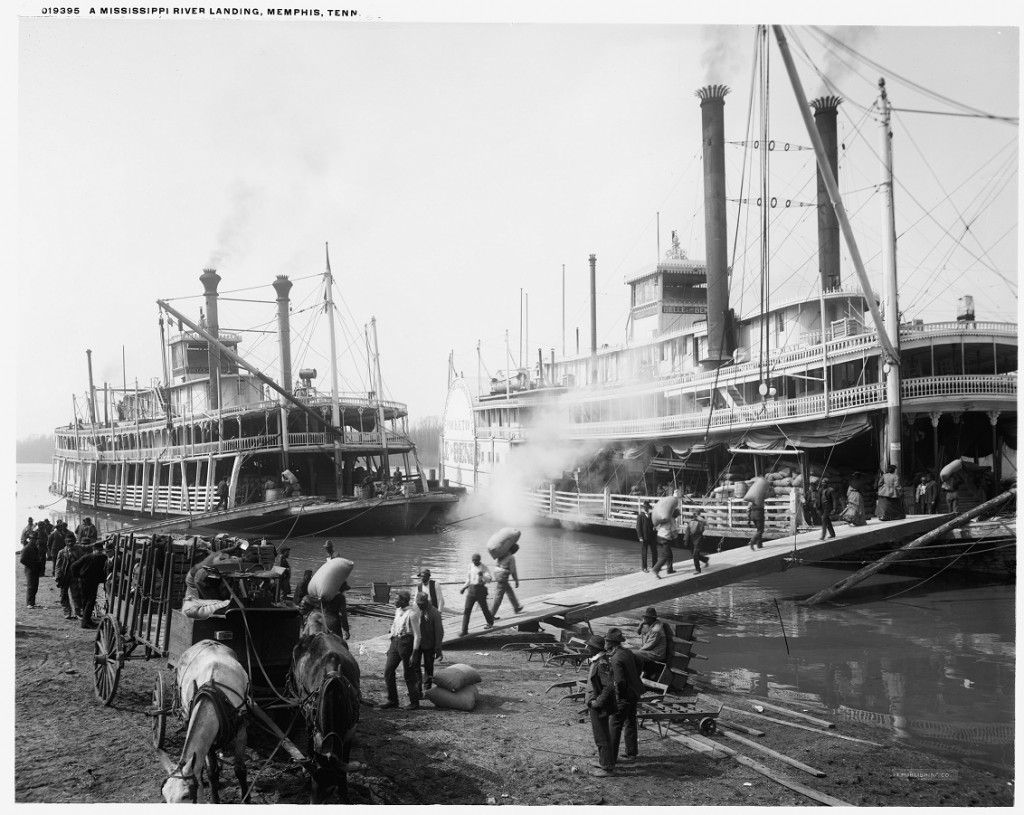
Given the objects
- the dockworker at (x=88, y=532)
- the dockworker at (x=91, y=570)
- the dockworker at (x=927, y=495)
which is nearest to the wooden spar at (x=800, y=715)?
the dockworker at (x=91, y=570)

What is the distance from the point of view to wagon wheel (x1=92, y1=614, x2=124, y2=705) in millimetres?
9039

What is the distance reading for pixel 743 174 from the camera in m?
18.2

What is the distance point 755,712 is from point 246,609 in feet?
21.0

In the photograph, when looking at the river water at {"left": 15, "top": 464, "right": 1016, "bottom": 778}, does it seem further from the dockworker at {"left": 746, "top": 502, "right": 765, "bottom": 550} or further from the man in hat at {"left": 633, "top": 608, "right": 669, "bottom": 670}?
the man in hat at {"left": 633, "top": 608, "right": 669, "bottom": 670}

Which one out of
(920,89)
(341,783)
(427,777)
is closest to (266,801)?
(341,783)

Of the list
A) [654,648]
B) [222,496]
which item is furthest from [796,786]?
[222,496]

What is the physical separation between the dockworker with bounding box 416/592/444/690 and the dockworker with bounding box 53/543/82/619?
7581 mm

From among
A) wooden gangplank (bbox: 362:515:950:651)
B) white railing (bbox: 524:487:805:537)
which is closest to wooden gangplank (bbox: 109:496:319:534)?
white railing (bbox: 524:487:805:537)

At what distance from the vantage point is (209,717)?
20.4 feet

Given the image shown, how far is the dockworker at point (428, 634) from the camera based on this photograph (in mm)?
9812

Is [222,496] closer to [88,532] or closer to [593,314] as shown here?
[88,532]

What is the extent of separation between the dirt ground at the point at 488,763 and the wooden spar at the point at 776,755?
7cm

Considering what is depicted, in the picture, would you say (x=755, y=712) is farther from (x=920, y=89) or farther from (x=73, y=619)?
(x=73, y=619)

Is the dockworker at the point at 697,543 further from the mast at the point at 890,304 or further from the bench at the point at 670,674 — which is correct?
the mast at the point at 890,304
